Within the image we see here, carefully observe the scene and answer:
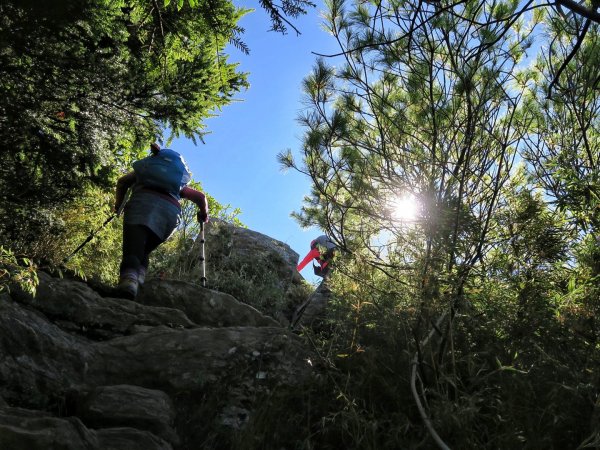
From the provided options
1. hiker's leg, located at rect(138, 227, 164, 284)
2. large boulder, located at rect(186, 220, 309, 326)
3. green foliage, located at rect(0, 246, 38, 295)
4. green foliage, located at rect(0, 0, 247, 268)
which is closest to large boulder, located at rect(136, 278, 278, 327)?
hiker's leg, located at rect(138, 227, 164, 284)

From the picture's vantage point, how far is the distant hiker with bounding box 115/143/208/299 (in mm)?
5617

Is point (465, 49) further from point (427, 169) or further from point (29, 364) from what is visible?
point (29, 364)

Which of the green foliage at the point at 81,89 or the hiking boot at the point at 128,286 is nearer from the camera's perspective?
the green foliage at the point at 81,89

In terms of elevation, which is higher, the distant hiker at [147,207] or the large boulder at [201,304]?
the distant hiker at [147,207]

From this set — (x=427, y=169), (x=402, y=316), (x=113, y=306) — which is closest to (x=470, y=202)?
(x=427, y=169)

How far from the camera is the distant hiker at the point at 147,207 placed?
562cm

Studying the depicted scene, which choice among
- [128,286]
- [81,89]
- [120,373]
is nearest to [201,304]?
[128,286]

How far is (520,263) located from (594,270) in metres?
0.47

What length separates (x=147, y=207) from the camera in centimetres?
586

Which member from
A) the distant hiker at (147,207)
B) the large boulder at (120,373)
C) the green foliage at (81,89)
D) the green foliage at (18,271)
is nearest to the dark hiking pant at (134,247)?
the distant hiker at (147,207)

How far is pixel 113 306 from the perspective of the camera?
4758mm

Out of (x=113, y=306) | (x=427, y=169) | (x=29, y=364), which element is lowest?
(x=29, y=364)

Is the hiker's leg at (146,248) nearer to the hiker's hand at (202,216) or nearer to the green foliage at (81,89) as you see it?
the green foliage at (81,89)

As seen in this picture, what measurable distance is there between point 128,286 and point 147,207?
95 cm
